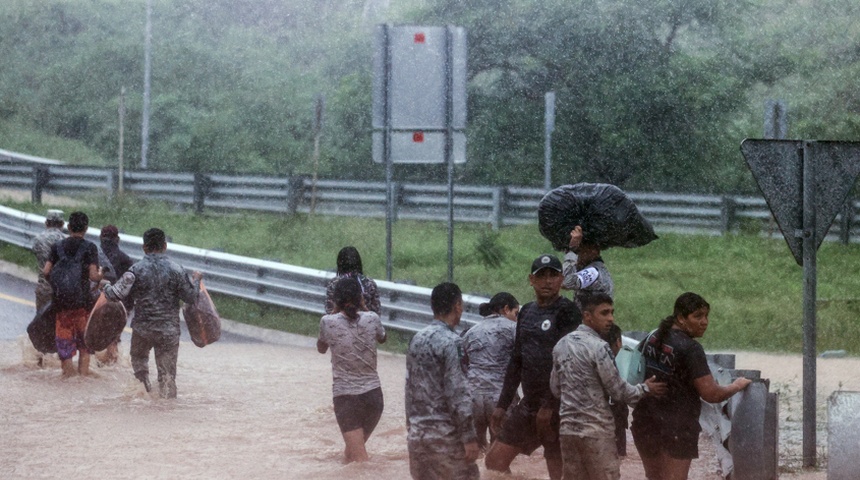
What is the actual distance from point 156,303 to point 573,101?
767 inches

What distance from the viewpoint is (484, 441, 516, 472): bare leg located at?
8.16m

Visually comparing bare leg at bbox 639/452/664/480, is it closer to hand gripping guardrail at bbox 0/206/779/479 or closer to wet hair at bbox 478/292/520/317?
hand gripping guardrail at bbox 0/206/779/479

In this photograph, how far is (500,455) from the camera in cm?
820

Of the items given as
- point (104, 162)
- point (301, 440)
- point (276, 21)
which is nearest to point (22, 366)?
point (301, 440)

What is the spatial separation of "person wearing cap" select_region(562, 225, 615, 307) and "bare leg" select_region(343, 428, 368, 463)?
6.06ft

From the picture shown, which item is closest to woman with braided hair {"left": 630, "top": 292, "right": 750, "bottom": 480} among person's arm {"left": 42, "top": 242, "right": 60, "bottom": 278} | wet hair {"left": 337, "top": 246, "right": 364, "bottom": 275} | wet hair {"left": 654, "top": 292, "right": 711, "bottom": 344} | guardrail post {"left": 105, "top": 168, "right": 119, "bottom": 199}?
wet hair {"left": 654, "top": 292, "right": 711, "bottom": 344}

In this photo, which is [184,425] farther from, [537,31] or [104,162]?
[104,162]

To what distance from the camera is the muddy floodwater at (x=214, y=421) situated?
9.69 metres

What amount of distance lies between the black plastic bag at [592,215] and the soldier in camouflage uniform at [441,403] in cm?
188

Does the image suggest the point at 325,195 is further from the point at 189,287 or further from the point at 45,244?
the point at 189,287

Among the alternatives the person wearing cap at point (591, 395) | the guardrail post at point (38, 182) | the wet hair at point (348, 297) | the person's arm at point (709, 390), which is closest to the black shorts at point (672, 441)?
the person's arm at point (709, 390)

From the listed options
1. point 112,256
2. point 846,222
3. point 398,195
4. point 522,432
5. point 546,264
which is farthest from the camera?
point 398,195

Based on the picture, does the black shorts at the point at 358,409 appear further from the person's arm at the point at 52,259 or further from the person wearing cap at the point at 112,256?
the person wearing cap at the point at 112,256

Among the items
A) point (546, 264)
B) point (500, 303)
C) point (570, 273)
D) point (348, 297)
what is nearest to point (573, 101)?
point (348, 297)
